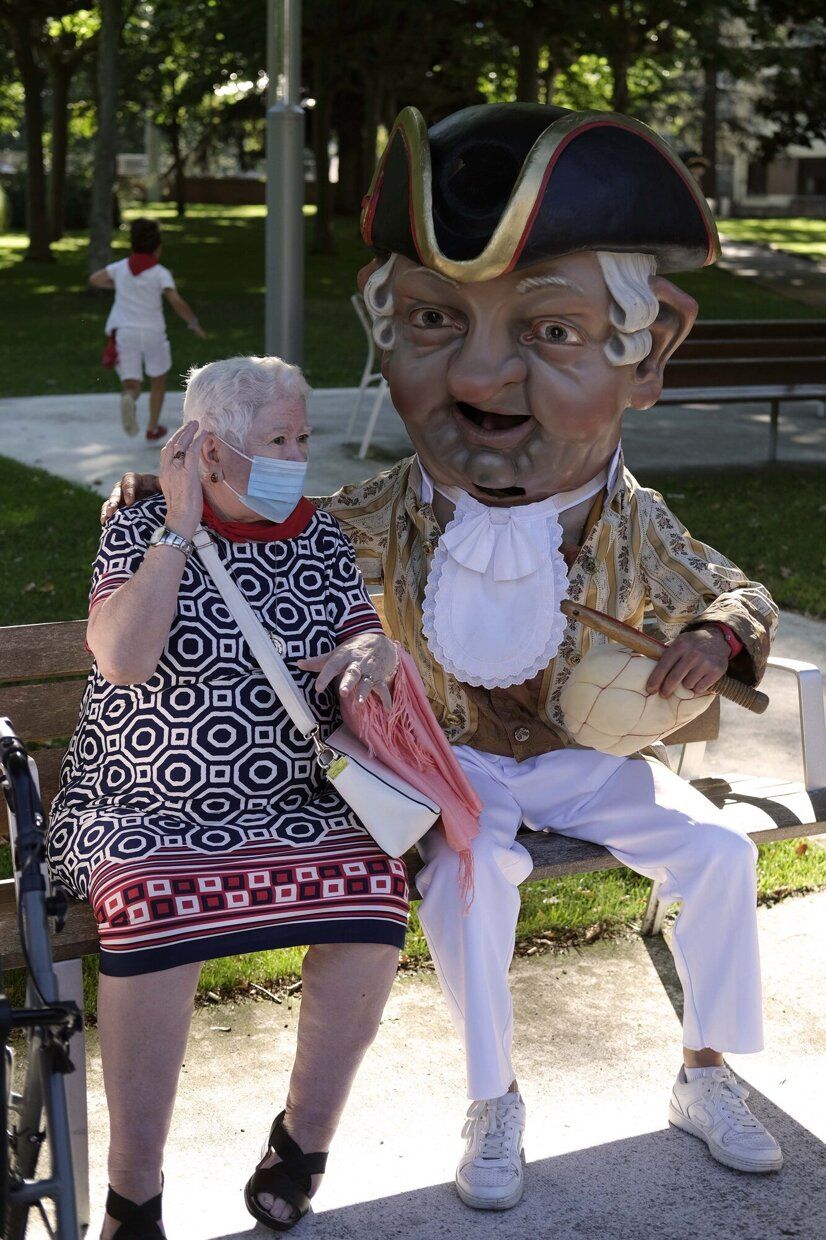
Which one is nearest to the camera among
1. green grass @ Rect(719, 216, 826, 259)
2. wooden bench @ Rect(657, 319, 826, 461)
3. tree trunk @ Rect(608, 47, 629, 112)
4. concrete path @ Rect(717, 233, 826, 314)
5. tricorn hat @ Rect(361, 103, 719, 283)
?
tricorn hat @ Rect(361, 103, 719, 283)

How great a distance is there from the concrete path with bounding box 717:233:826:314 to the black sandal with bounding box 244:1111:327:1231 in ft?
65.3

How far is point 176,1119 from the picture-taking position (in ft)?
10.1

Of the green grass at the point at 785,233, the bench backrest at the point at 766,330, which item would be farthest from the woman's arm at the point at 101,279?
the green grass at the point at 785,233

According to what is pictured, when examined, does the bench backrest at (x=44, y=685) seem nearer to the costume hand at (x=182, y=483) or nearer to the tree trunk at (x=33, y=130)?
the costume hand at (x=182, y=483)

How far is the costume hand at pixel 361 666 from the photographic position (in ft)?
9.00

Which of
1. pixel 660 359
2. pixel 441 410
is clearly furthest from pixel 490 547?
pixel 660 359

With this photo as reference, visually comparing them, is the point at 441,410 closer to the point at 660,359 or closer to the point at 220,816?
the point at 660,359

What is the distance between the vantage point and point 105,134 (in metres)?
18.9

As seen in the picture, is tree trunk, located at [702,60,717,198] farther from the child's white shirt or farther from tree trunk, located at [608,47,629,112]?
the child's white shirt

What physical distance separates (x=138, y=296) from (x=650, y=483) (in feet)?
12.4

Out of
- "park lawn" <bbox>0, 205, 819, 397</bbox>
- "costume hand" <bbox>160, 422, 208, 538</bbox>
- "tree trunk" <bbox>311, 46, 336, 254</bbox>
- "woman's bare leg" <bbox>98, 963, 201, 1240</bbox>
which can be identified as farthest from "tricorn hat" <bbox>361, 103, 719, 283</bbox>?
"tree trunk" <bbox>311, 46, 336, 254</bbox>

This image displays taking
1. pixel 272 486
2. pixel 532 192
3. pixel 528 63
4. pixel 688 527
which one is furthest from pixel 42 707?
pixel 528 63

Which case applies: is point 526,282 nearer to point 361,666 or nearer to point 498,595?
point 498,595

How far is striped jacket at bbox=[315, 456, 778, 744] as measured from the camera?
10.4ft
